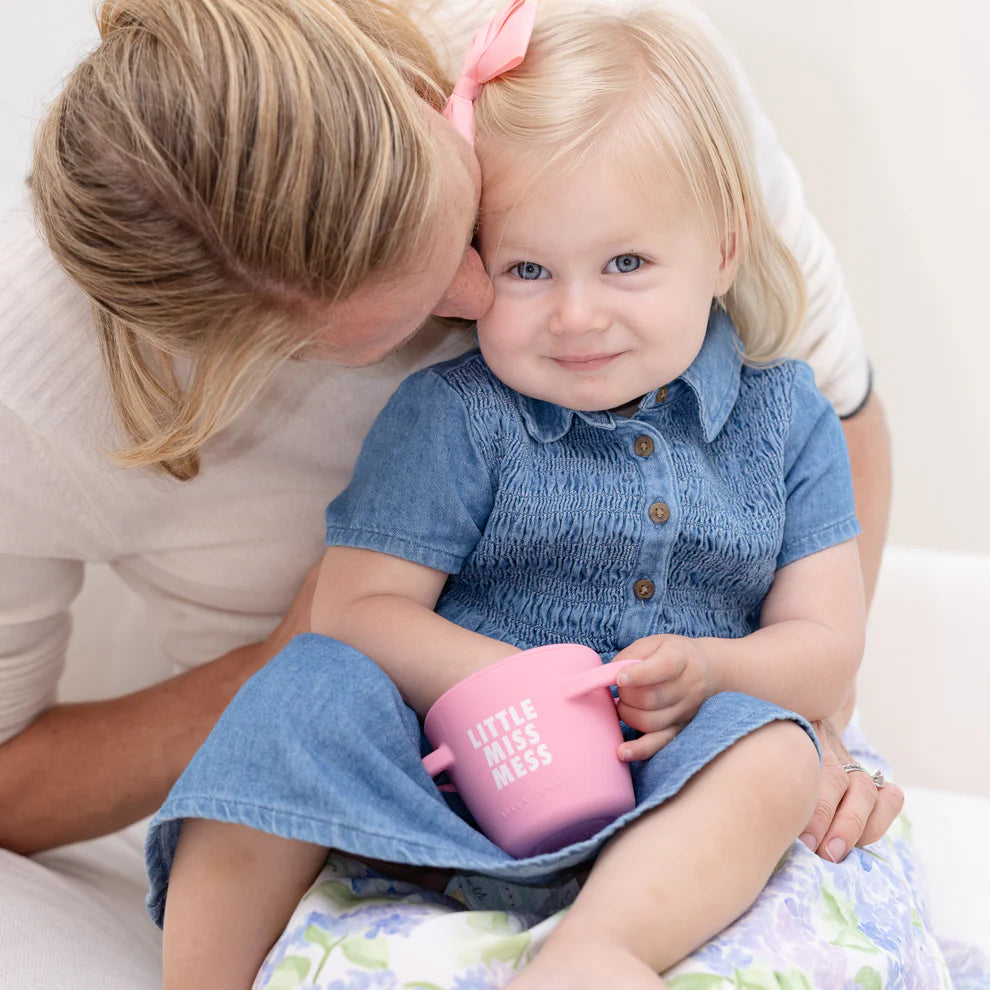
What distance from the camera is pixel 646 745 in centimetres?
79

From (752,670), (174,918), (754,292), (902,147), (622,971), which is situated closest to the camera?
(622,971)

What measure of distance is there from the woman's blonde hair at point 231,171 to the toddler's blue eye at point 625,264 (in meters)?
0.18

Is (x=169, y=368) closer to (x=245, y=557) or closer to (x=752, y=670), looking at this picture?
(x=245, y=557)

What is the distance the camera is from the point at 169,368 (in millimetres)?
901

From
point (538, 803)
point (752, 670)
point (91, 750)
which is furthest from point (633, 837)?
point (91, 750)

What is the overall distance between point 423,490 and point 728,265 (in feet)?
1.06

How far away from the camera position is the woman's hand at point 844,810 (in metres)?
0.84

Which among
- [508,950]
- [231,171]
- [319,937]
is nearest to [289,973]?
[319,937]

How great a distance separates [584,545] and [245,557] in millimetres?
362

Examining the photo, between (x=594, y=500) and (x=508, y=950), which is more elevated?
(x=594, y=500)

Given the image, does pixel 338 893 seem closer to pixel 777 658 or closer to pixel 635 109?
pixel 777 658

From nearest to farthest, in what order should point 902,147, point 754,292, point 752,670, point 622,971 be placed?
point 622,971 → point 752,670 → point 754,292 → point 902,147

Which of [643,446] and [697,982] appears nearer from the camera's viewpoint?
[697,982]

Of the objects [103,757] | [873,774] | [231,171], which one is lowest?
[103,757]
